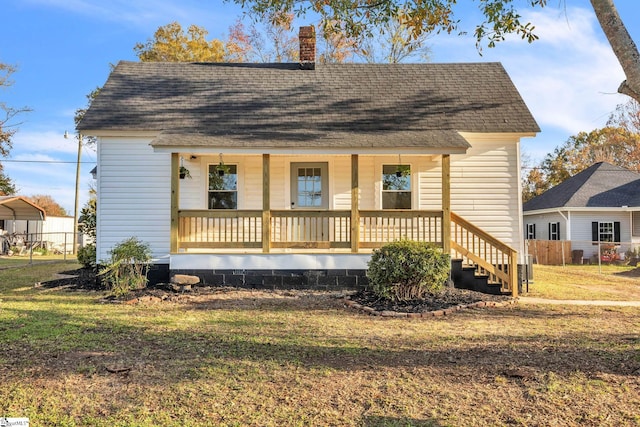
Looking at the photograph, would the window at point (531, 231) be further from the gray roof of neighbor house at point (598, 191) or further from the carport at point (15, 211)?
the carport at point (15, 211)

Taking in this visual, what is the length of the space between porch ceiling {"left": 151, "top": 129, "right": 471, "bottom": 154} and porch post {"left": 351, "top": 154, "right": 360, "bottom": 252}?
0.39m

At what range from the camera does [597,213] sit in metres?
23.8

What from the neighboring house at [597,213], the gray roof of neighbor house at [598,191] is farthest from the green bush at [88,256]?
the gray roof of neighbor house at [598,191]

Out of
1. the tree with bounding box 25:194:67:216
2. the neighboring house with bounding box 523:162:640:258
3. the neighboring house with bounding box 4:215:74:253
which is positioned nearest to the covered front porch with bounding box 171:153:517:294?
the neighboring house with bounding box 523:162:640:258

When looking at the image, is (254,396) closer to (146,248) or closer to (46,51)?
(146,248)

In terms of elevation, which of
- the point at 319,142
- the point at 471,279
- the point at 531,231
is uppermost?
the point at 319,142

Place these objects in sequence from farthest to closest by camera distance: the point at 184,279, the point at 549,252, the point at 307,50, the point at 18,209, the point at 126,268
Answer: the point at 18,209
the point at 549,252
the point at 307,50
the point at 184,279
the point at 126,268

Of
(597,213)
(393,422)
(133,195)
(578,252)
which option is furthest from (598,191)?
(393,422)

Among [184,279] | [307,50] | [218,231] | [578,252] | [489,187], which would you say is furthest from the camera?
[578,252]

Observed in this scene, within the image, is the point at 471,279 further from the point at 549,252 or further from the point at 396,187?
the point at 549,252

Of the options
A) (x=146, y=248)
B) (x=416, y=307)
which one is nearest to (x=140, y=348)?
(x=416, y=307)

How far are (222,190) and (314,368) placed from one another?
815 cm

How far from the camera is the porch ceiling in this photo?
33.9 ft

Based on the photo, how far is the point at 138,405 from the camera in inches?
154
